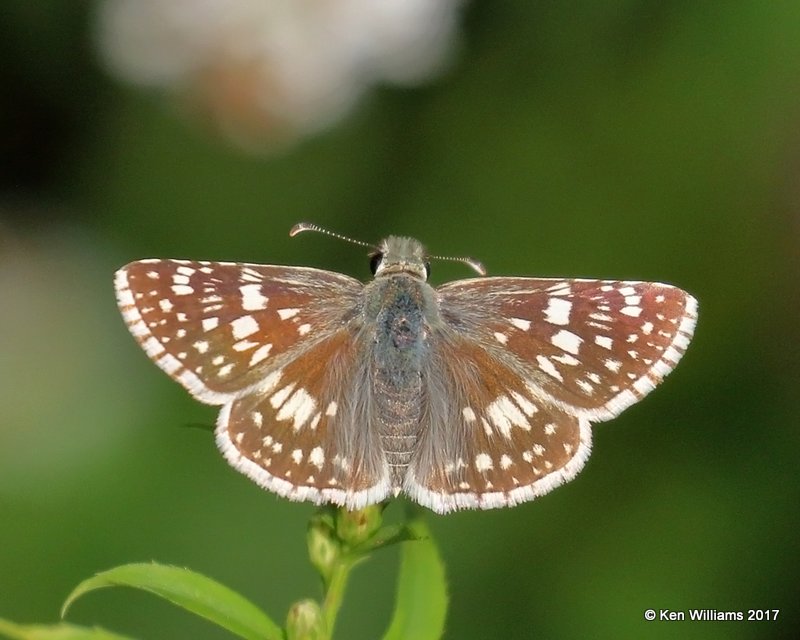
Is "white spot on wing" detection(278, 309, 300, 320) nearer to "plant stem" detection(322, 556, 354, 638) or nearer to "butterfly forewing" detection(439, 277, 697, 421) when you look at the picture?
"butterfly forewing" detection(439, 277, 697, 421)

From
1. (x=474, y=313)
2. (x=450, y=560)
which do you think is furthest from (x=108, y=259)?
(x=474, y=313)

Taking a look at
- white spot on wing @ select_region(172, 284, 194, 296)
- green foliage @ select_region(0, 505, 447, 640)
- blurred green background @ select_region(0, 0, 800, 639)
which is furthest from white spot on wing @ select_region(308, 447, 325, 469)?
blurred green background @ select_region(0, 0, 800, 639)

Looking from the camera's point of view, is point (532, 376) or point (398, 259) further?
point (398, 259)

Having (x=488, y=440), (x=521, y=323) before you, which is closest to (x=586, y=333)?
(x=521, y=323)

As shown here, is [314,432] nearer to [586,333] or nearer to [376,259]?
[376,259]

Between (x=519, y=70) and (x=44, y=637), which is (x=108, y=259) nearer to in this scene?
(x=519, y=70)

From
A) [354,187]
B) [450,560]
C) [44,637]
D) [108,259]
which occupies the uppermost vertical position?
[354,187]
